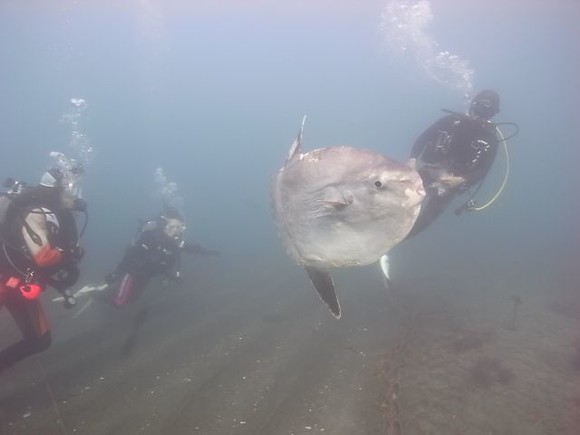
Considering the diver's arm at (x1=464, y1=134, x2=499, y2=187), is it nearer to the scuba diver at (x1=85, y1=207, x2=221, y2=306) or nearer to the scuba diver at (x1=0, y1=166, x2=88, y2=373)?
the scuba diver at (x1=0, y1=166, x2=88, y2=373)

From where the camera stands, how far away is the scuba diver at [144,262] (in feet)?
30.5

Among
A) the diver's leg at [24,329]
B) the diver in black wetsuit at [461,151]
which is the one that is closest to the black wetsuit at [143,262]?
the diver's leg at [24,329]

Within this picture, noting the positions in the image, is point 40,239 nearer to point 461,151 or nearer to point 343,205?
point 343,205

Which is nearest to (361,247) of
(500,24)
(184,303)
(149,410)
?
(149,410)

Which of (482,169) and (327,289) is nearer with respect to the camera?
(327,289)

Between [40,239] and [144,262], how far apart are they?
466 cm

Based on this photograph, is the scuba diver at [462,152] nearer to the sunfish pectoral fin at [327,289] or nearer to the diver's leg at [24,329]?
the sunfish pectoral fin at [327,289]

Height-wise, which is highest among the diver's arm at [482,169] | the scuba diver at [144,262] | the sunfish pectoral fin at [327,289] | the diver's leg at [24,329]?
the sunfish pectoral fin at [327,289]

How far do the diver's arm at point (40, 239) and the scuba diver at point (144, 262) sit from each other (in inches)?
163

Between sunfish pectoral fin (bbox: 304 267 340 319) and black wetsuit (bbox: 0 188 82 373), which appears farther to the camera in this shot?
black wetsuit (bbox: 0 188 82 373)

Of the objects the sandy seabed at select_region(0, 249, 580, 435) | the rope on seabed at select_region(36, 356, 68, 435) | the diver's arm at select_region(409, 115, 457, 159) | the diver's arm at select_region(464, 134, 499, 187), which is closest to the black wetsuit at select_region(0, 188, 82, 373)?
the rope on seabed at select_region(36, 356, 68, 435)

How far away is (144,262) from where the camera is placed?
956cm

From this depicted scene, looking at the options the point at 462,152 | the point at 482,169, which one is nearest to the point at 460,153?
the point at 462,152

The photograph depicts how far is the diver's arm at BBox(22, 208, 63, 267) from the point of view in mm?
4902
